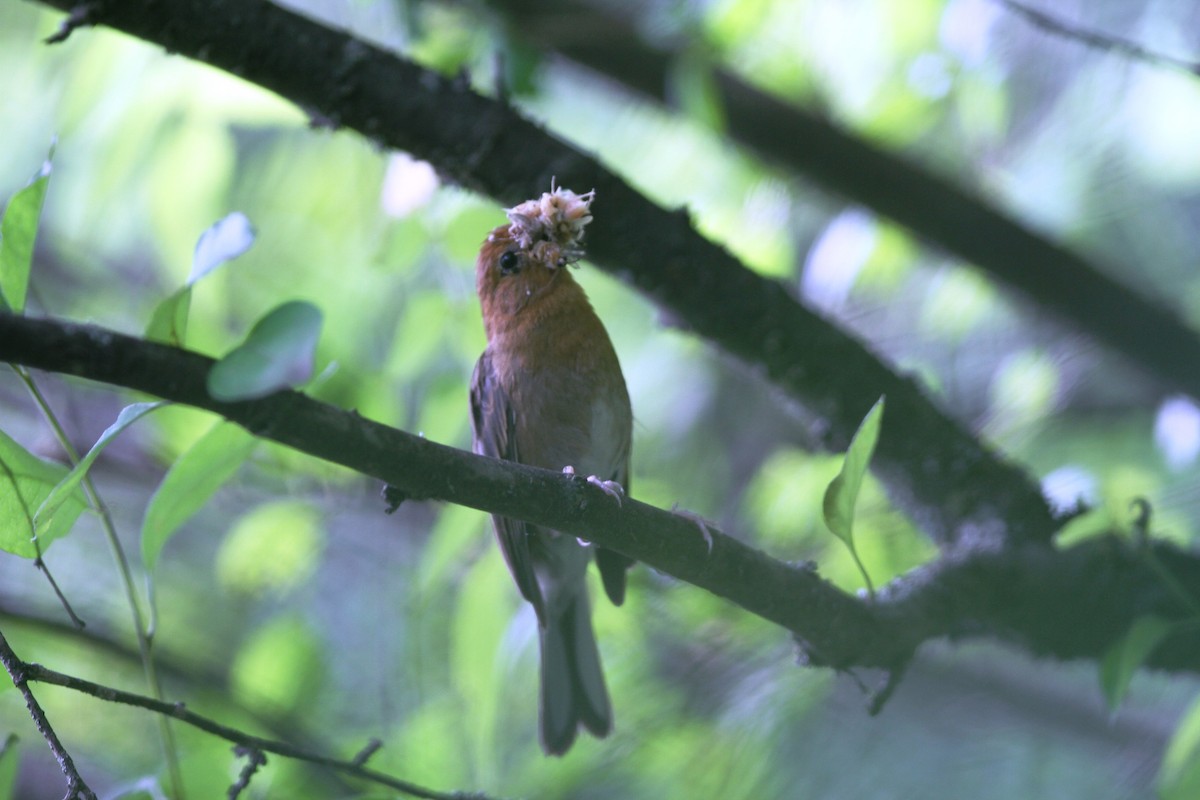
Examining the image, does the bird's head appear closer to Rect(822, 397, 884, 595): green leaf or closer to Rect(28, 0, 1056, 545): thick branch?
Rect(28, 0, 1056, 545): thick branch

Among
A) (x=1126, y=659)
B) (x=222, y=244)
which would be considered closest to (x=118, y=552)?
(x=222, y=244)

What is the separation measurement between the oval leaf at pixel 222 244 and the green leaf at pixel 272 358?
13 cm

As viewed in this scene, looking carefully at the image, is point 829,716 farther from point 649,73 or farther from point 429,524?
point 649,73

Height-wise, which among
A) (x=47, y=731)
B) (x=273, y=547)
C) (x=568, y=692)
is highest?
(x=273, y=547)

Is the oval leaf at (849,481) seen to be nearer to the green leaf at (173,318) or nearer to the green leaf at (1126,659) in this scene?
the green leaf at (1126,659)

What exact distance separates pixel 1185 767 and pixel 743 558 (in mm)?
835

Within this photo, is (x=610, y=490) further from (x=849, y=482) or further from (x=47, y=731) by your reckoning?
(x=47, y=731)

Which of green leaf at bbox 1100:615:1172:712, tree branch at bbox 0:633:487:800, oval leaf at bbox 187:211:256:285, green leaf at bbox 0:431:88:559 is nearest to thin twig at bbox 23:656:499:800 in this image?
tree branch at bbox 0:633:487:800

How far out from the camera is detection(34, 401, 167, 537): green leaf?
113 centimetres

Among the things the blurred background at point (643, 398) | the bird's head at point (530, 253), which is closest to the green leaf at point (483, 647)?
the blurred background at point (643, 398)

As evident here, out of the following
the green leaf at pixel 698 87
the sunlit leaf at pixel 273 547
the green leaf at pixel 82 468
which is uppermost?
the green leaf at pixel 698 87

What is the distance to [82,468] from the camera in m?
1.16

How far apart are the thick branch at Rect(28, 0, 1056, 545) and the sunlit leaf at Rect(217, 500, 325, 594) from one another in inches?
53.9

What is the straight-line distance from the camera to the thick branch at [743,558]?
1.04 m
